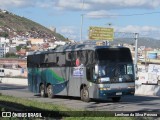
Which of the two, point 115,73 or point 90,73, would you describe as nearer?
point 115,73

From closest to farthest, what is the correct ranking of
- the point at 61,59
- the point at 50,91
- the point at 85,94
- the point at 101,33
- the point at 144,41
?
1. the point at 85,94
2. the point at 61,59
3. the point at 50,91
4. the point at 101,33
5. the point at 144,41

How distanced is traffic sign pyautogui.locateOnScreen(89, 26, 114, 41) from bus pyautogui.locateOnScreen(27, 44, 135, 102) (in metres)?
37.4

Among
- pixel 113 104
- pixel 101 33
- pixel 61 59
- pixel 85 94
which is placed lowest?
pixel 113 104

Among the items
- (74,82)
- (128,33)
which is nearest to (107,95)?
(74,82)

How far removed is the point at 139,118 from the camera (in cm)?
1247

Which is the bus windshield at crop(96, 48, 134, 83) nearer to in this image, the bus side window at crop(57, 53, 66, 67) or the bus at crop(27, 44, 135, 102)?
the bus at crop(27, 44, 135, 102)

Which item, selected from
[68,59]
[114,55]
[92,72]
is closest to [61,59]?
[68,59]

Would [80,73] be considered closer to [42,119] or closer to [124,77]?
[124,77]

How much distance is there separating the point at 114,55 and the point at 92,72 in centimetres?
151

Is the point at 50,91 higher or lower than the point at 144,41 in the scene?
lower

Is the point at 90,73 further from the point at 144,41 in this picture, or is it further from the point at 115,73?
the point at 144,41

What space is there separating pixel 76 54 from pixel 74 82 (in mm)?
1640

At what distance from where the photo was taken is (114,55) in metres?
24.7

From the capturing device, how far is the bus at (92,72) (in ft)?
79.4
